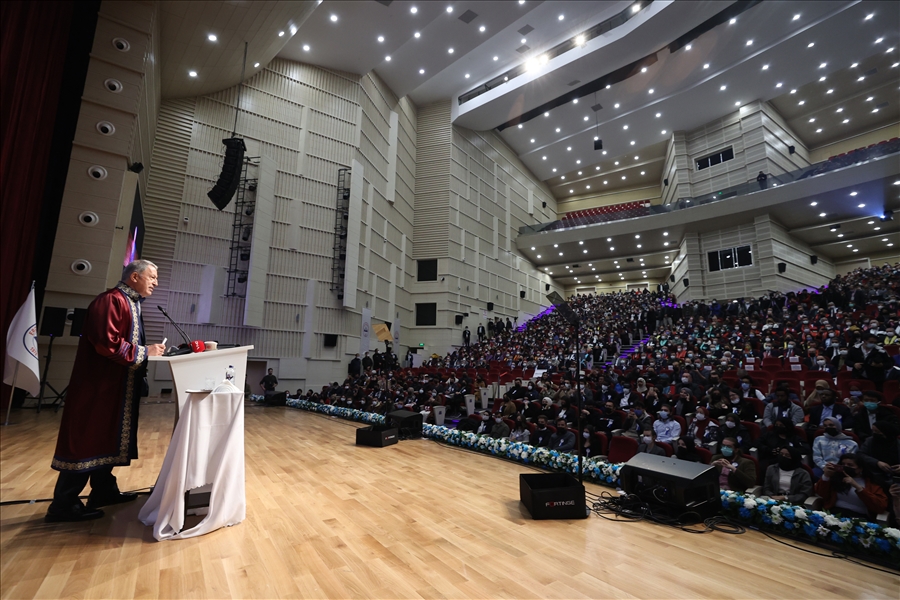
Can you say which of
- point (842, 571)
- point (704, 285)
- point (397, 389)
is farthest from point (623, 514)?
point (704, 285)

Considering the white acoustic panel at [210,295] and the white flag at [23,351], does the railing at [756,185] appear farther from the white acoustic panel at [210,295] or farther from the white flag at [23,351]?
the white flag at [23,351]

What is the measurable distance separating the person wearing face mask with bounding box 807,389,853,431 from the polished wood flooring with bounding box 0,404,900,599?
8.30 ft

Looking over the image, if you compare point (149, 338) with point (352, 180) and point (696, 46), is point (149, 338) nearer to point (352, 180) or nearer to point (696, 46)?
point (352, 180)

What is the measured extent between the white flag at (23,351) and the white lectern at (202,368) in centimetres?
209

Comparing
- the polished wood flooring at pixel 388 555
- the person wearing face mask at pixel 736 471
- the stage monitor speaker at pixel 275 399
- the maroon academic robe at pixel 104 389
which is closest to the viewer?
the polished wood flooring at pixel 388 555

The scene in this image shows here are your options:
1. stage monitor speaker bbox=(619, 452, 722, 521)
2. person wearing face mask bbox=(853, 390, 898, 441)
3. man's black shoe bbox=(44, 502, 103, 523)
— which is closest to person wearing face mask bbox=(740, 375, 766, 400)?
person wearing face mask bbox=(853, 390, 898, 441)

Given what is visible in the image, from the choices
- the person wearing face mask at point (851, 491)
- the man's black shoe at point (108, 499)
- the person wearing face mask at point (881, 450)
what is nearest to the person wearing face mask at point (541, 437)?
the person wearing face mask at point (851, 491)

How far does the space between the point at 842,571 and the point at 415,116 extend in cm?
1960

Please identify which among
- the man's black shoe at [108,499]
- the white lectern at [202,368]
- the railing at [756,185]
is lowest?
the man's black shoe at [108,499]

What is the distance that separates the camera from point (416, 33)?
13.6 m

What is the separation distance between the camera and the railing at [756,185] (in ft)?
41.4

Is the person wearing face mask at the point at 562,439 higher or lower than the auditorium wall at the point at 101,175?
lower

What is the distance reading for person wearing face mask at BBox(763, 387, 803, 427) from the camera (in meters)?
4.68

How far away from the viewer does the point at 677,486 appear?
2.97 metres
